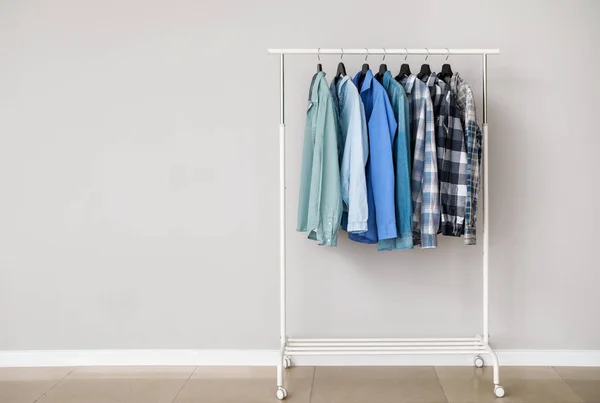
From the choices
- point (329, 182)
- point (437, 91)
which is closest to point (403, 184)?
point (329, 182)

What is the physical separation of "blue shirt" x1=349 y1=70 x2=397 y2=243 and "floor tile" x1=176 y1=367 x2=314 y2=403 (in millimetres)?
840

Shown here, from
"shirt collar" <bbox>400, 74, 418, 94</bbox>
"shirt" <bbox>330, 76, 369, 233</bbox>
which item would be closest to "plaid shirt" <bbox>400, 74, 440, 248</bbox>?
"shirt collar" <bbox>400, 74, 418, 94</bbox>

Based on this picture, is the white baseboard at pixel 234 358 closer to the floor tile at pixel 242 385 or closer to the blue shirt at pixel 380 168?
the floor tile at pixel 242 385

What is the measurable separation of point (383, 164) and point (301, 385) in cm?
119

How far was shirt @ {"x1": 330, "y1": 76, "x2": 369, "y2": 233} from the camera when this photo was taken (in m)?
2.39

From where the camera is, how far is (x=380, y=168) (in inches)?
95.5

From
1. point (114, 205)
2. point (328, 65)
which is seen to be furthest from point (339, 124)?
point (114, 205)

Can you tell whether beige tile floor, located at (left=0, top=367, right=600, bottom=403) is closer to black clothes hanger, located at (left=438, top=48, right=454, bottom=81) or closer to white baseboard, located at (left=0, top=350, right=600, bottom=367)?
white baseboard, located at (left=0, top=350, right=600, bottom=367)

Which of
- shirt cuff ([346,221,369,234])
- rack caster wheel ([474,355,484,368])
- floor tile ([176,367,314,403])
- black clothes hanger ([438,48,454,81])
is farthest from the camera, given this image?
rack caster wheel ([474,355,484,368])

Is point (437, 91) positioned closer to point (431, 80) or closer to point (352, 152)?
point (431, 80)

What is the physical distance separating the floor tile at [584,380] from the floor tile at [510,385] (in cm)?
4

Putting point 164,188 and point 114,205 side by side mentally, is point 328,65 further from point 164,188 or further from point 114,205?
point 114,205

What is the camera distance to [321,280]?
9.53 feet

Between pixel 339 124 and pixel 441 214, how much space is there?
2.14 feet
